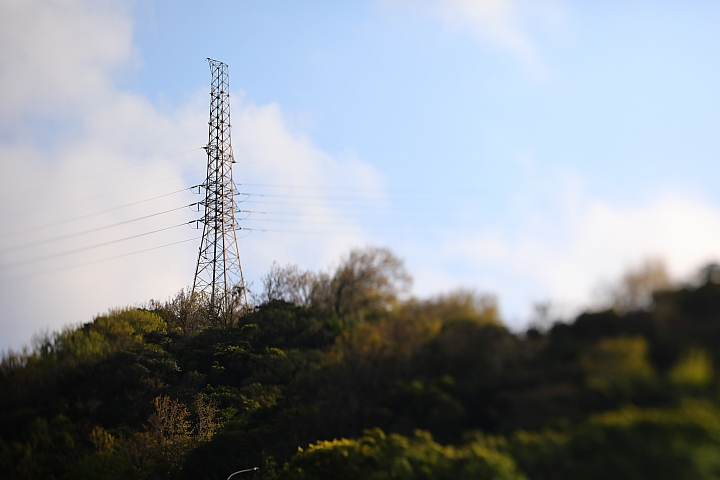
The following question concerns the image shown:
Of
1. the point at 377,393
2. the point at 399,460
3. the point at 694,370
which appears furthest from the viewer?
the point at 377,393

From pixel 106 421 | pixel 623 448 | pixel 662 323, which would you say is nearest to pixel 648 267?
pixel 662 323

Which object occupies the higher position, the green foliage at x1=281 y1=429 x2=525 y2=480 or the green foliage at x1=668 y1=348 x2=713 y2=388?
the green foliage at x1=668 y1=348 x2=713 y2=388

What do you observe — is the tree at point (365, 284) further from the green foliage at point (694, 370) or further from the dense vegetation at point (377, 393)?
the green foliage at point (694, 370)

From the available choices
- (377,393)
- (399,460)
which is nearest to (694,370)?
(399,460)

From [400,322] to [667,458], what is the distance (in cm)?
741

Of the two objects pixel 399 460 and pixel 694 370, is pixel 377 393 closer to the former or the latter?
pixel 399 460

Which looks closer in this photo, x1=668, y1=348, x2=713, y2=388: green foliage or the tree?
x1=668, y1=348, x2=713, y2=388: green foliage

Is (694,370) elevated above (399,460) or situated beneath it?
elevated above

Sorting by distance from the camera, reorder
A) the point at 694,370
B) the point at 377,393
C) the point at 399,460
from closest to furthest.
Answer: the point at 694,370 < the point at 399,460 < the point at 377,393

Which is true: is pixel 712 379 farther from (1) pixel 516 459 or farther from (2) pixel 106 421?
(2) pixel 106 421

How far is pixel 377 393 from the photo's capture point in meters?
16.3

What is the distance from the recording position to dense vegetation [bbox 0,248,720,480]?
35.3 ft

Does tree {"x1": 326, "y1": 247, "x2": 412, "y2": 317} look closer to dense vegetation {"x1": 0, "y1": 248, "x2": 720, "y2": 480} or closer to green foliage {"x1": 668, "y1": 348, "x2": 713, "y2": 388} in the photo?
dense vegetation {"x1": 0, "y1": 248, "x2": 720, "y2": 480}

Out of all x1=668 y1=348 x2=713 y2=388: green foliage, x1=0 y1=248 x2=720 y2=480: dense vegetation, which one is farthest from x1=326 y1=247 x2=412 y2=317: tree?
x1=668 y1=348 x2=713 y2=388: green foliage
